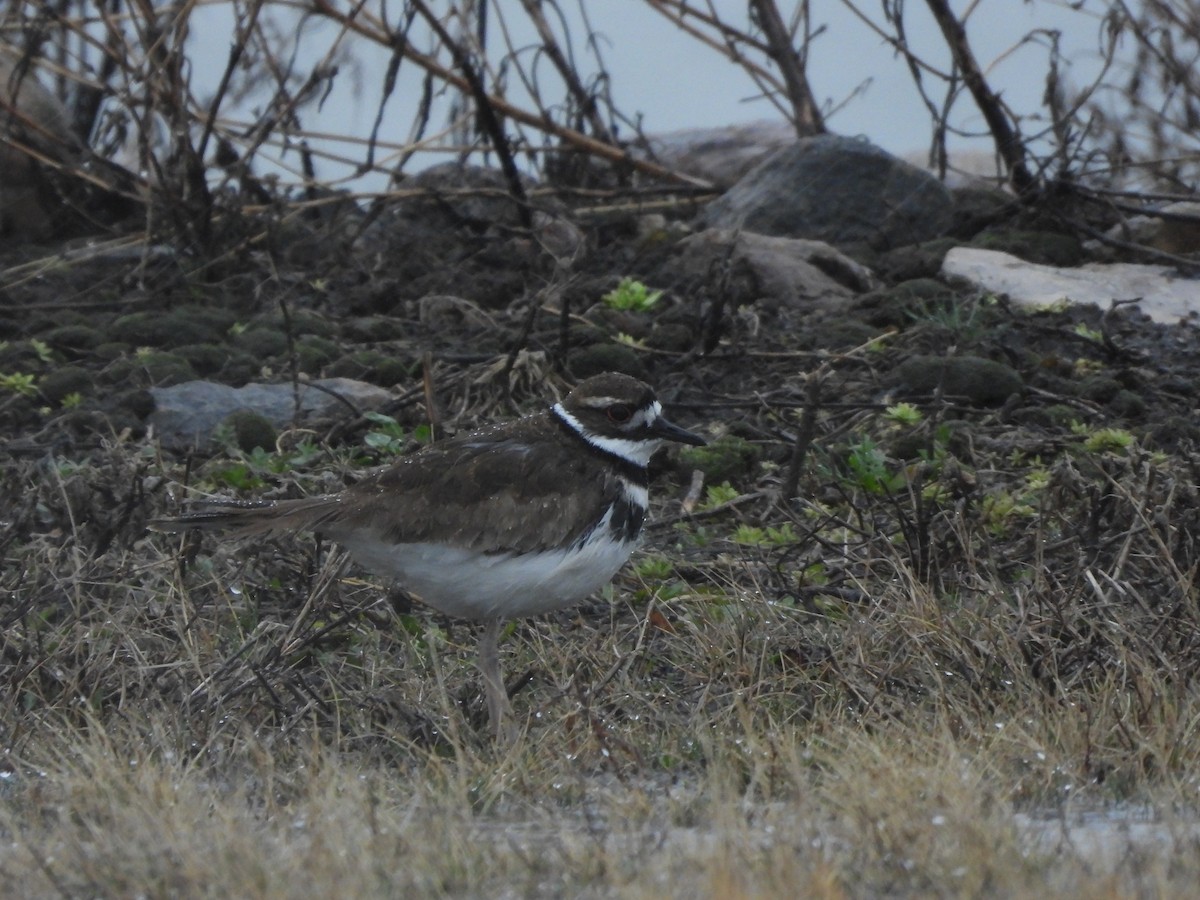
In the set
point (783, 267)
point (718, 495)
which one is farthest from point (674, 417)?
point (783, 267)

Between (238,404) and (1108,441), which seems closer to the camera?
(1108,441)

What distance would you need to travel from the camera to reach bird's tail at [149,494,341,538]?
17.4 feet

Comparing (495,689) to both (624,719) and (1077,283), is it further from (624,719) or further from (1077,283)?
(1077,283)

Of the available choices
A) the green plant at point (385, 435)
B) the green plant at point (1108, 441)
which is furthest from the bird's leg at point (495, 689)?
the green plant at point (1108, 441)

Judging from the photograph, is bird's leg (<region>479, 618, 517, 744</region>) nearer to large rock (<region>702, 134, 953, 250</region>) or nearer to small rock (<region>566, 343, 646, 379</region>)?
small rock (<region>566, 343, 646, 379</region>)

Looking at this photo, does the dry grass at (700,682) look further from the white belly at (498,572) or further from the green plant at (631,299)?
the green plant at (631,299)

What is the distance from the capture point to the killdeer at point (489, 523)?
522 centimetres

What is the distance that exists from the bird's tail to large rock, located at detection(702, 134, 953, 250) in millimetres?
5724

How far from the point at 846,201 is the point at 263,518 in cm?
613

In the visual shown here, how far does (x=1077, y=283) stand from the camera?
9617 mm

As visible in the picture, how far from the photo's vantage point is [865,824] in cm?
379

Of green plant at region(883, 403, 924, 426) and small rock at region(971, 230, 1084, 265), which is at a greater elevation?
small rock at region(971, 230, 1084, 265)

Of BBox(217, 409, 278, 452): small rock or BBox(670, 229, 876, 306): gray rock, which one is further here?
BBox(670, 229, 876, 306): gray rock

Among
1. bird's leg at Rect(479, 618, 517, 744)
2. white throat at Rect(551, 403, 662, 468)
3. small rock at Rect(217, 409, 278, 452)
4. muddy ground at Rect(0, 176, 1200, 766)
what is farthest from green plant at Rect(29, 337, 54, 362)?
bird's leg at Rect(479, 618, 517, 744)
